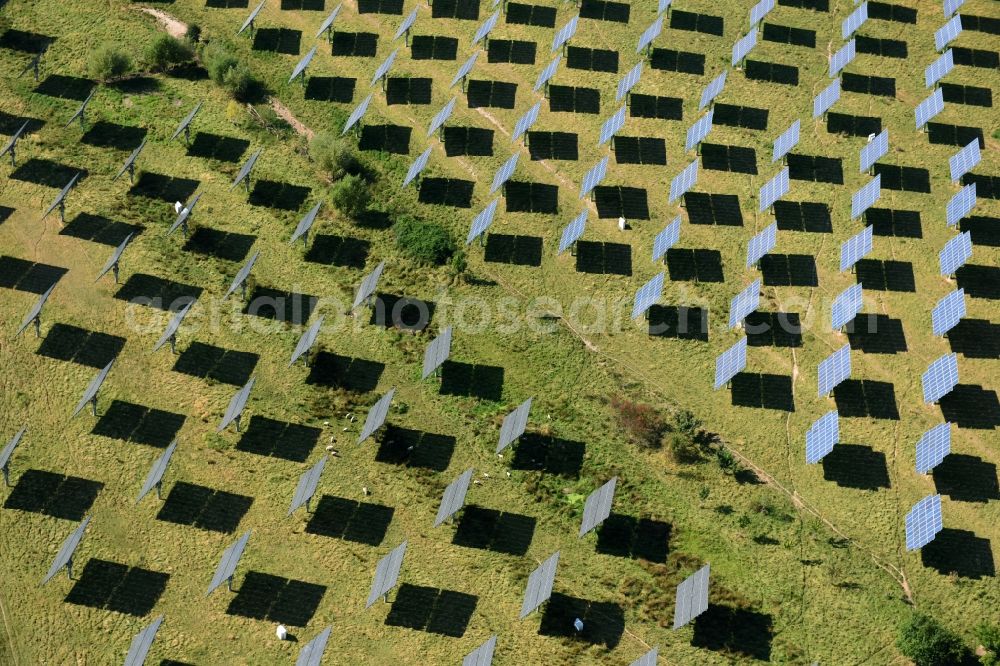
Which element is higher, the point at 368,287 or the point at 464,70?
the point at 464,70

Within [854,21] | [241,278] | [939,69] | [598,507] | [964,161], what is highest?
[854,21]

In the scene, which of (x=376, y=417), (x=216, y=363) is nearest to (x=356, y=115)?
(x=216, y=363)

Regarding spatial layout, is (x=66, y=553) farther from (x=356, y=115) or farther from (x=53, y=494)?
(x=356, y=115)

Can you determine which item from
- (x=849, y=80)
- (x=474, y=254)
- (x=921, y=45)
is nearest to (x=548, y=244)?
(x=474, y=254)

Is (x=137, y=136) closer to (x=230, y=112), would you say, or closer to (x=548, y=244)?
(x=230, y=112)

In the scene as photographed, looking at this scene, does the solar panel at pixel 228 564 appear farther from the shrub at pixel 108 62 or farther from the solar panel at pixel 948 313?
the solar panel at pixel 948 313

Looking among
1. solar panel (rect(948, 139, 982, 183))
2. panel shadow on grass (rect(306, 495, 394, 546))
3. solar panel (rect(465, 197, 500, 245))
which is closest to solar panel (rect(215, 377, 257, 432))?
panel shadow on grass (rect(306, 495, 394, 546))

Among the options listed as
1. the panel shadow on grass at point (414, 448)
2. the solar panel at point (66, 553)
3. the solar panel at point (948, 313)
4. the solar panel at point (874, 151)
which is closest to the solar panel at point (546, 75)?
the solar panel at point (874, 151)
